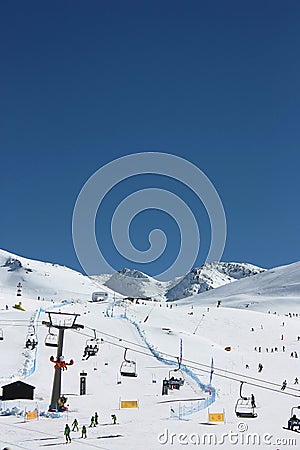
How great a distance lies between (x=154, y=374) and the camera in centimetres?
4944

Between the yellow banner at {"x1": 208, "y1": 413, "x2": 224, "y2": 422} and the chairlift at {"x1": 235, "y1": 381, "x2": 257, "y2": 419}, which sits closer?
the chairlift at {"x1": 235, "y1": 381, "x2": 257, "y2": 419}

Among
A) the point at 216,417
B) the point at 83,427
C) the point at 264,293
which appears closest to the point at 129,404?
the point at 216,417

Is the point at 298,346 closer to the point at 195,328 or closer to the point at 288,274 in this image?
the point at 195,328

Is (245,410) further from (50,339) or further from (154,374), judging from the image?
(154,374)

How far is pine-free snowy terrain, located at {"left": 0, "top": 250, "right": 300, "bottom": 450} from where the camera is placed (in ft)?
97.6

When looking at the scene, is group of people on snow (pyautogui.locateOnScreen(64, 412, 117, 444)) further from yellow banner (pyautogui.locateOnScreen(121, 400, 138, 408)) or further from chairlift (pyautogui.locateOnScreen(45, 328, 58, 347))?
chairlift (pyautogui.locateOnScreen(45, 328, 58, 347))

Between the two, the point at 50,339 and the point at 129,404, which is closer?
the point at 129,404

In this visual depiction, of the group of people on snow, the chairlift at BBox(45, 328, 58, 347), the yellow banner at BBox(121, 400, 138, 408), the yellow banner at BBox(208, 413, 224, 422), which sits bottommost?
the group of people on snow

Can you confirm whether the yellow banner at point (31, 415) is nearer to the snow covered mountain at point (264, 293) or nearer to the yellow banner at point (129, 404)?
the yellow banner at point (129, 404)

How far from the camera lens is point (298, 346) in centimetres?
7056

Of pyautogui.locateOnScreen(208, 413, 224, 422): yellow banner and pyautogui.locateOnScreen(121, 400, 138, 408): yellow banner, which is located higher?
pyautogui.locateOnScreen(121, 400, 138, 408): yellow banner

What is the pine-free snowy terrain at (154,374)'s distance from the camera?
29.8 meters

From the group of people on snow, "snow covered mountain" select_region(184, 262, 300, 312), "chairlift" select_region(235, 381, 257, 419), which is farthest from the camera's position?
"snow covered mountain" select_region(184, 262, 300, 312)

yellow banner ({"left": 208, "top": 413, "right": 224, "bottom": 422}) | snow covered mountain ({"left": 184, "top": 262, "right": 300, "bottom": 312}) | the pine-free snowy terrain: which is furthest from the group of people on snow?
snow covered mountain ({"left": 184, "top": 262, "right": 300, "bottom": 312})
